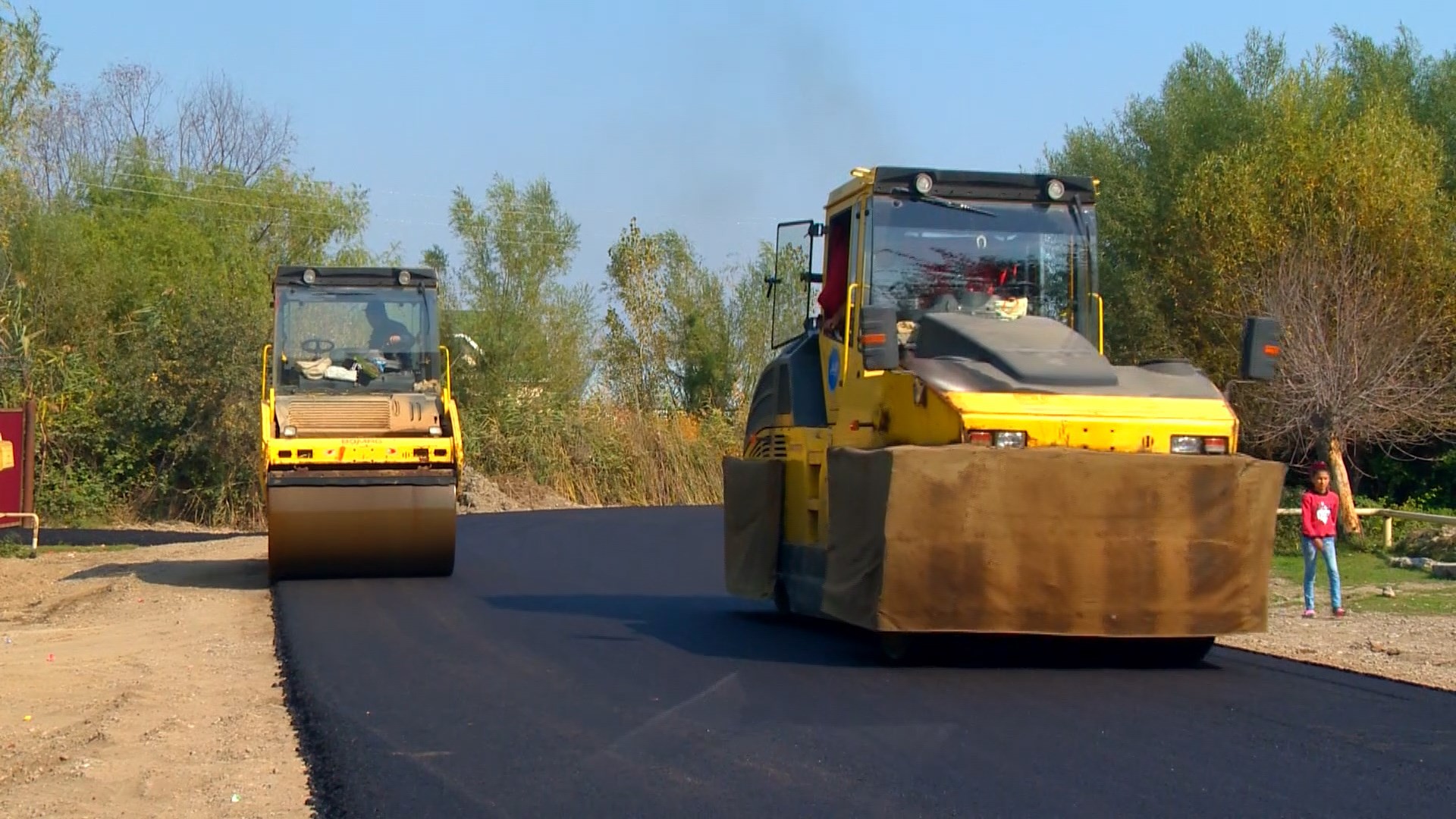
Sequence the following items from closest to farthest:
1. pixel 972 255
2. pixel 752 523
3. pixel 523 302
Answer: pixel 972 255
pixel 752 523
pixel 523 302

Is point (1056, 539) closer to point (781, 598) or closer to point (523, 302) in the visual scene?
point (781, 598)

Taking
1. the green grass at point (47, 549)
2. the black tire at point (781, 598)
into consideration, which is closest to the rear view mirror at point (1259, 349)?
A: the black tire at point (781, 598)

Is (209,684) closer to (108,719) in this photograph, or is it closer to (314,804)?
(108,719)

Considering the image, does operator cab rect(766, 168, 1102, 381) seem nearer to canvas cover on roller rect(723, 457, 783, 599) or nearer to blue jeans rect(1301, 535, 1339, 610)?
canvas cover on roller rect(723, 457, 783, 599)

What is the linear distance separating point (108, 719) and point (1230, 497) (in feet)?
20.1

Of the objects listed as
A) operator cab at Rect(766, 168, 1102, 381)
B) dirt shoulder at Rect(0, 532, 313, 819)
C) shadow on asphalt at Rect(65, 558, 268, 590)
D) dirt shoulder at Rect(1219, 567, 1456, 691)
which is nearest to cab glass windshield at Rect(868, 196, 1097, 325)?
operator cab at Rect(766, 168, 1102, 381)

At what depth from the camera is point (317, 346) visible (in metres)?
17.0

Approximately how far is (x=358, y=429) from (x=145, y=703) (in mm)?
6773

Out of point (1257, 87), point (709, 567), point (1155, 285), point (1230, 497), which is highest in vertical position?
point (1257, 87)

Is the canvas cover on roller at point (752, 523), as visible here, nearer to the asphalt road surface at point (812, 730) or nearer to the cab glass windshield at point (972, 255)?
the asphalt road surface at point (812, 730)

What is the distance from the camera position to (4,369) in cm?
2784

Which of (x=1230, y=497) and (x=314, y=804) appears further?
(x=1230, y=497)

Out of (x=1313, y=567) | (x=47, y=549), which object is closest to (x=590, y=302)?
(x=47, y=549)

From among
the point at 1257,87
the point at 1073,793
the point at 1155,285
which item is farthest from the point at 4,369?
the point at 1073,793
